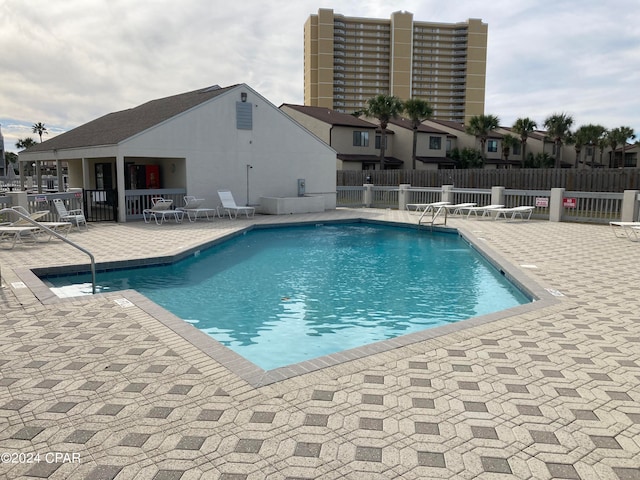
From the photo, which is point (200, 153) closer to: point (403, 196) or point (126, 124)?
point (126, 124)

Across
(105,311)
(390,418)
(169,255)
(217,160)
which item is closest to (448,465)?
(390,418)

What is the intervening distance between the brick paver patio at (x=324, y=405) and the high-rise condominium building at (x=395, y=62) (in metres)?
102

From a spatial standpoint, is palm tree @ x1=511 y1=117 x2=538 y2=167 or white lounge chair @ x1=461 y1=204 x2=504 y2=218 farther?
palm tree @ x1=511 y1=117 x2=538 y2=167

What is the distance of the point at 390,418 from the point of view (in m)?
3.54

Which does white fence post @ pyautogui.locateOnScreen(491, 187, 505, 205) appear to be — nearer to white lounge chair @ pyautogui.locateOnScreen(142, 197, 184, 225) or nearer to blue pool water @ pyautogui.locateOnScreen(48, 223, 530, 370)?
blue pool water @ pyautogui.locateOnScreen(48, 223, 530, 370)

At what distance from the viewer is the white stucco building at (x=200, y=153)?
1809 cm

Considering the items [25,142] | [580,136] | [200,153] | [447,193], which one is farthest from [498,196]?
[25,142]

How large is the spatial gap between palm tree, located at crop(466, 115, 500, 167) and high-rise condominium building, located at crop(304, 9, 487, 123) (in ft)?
202

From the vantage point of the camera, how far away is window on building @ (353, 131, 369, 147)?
135 ft

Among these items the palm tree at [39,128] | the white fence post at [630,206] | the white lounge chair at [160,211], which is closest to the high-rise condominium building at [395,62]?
the palm tree at [39,128]

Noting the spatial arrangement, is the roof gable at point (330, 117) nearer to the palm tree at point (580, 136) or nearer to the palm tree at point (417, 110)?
the palm tree at point (417, 110)

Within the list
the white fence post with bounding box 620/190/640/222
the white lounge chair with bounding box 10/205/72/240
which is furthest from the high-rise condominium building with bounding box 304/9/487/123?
the white lounge chair with bounding box 10/205/72/240

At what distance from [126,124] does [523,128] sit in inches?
1518

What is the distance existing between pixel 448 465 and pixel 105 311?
489cm
